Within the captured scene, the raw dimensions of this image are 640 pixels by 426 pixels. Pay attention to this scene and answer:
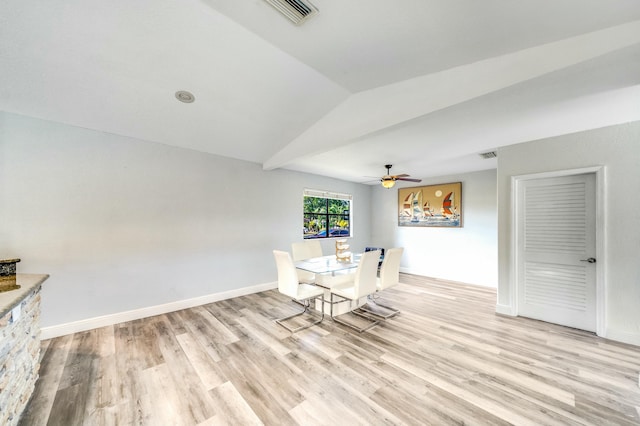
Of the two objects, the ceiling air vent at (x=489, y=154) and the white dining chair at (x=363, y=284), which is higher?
the ceiling air vent at (x=489, y=154)

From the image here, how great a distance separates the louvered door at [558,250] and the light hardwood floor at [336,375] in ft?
0.76

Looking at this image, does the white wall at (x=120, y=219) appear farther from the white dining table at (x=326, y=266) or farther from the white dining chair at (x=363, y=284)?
the white dining chair at (x=363, y=284)

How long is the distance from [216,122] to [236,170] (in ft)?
3.89

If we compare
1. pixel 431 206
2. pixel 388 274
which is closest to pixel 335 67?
pixel 388 274

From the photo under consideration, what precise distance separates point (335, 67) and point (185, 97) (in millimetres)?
1717

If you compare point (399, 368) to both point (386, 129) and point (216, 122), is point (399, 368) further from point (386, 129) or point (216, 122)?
point (216, 122)

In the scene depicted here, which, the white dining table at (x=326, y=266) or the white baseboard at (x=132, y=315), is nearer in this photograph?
the white baseboard at (x=132, y=315)

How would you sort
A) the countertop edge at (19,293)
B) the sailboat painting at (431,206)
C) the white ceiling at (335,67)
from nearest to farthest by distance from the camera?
the countertop edge at (19,293) < the white ceiling at (335,67) < the sailboat painting at (431,206)

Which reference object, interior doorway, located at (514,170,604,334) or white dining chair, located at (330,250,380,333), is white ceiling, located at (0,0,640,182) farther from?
white dining chair, located at (330,250,380,333)

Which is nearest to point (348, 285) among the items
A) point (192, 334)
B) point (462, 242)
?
point (192, 334)

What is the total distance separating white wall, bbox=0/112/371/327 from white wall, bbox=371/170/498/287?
3.79 meters

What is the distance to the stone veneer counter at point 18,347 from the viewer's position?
132 cm

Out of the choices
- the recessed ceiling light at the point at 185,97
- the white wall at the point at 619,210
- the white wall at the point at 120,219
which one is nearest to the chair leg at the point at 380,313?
the white wall at the point at 120,219

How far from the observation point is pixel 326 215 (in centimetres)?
596
